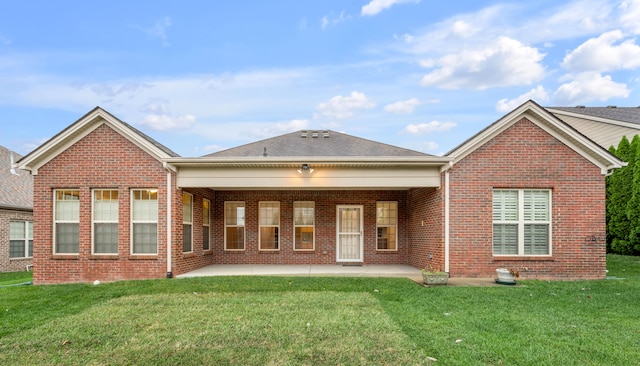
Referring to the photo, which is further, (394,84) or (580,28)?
(394,84)

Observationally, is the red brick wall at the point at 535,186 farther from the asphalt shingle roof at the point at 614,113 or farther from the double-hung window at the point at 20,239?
the double-hung window at the point at 20,239

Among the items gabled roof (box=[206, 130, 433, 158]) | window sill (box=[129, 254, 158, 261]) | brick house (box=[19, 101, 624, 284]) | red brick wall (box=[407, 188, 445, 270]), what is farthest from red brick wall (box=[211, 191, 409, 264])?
window sill (box=[129, 254, 158, 261])

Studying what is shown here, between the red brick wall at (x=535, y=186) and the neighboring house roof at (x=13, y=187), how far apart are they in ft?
60.3

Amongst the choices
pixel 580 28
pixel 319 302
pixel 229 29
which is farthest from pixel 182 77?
pixel 580 28

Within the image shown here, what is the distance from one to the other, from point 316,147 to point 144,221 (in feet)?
18.8

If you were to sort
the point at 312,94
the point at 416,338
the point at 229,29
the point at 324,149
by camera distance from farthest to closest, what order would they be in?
the point at 312,94 < the point at 229,29 < the point at 324,149 < the point at 416,338

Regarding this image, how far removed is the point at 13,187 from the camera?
62.0ft

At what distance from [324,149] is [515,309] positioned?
757 cm

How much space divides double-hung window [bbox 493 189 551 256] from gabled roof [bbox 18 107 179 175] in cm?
885

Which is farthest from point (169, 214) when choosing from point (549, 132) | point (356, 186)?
point (549, 132)

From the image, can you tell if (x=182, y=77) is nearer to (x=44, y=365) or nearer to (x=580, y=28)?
(x=44, y=365)

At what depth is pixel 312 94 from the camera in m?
18.7

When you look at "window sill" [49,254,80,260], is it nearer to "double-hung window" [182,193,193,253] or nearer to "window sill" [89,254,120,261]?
"window sill" [89,254,120,261]

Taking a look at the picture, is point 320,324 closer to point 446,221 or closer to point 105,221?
point 446,221
